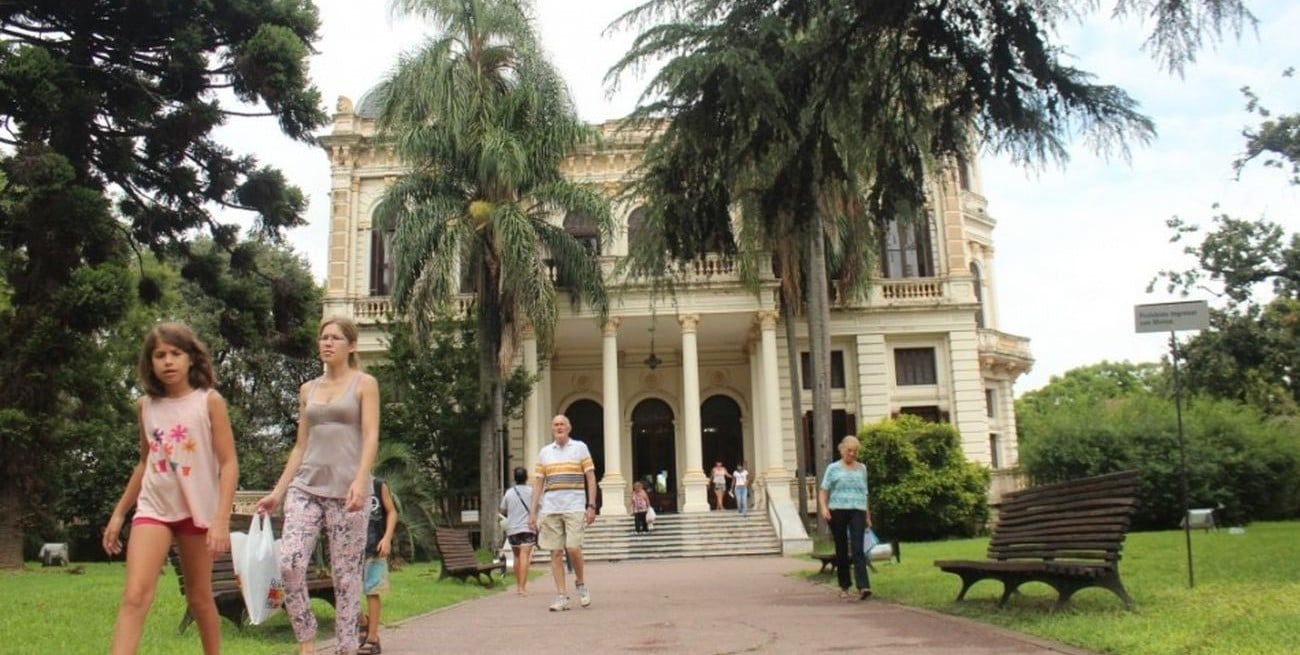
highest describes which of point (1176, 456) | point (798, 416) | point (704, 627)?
point (798, 416)

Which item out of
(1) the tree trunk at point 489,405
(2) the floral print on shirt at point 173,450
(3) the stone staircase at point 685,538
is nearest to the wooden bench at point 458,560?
(1) the tree trunk at point 489,405

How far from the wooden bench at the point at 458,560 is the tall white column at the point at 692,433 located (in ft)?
34.5

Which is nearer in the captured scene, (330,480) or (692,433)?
(330,480)

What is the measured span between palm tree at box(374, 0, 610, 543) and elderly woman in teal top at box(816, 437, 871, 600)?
12920mm

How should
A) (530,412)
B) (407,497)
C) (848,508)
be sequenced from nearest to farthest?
(848,508) → (407,497) → (530,412)

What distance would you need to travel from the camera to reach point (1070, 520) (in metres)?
7.86

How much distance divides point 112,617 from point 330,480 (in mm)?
5357

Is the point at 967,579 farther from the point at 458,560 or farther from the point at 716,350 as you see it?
the point at 716,350

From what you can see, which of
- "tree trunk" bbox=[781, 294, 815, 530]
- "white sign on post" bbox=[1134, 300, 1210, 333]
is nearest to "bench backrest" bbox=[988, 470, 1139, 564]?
"white sign on post" bbox=[1134, 300, 1210, 333]

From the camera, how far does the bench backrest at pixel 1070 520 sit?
725 centimetres

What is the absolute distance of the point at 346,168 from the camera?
32.0 metres

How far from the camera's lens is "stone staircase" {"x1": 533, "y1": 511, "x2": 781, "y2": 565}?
76.8ft

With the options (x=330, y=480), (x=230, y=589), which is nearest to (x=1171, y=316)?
(x=330, y=480)

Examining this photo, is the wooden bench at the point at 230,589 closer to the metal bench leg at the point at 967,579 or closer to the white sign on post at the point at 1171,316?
the metal bench leg at the point at 967,579
